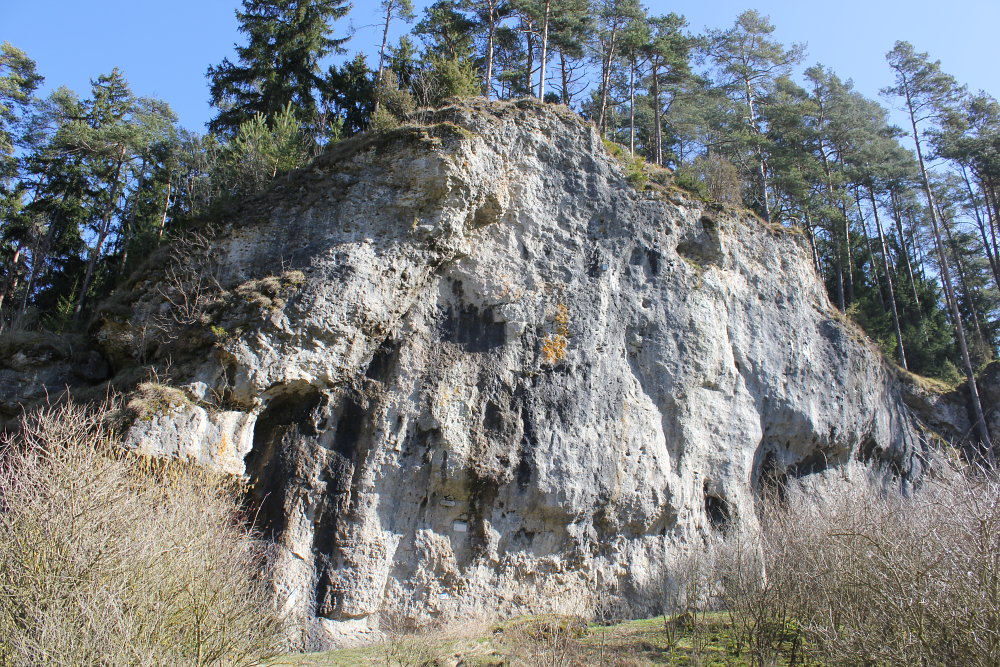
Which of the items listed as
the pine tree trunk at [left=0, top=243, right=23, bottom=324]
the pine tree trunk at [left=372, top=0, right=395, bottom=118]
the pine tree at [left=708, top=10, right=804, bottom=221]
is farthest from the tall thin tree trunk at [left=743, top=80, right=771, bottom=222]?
the pine tree trunk at [left=0, top=243, right=23, bottom=324]

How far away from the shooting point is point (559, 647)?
10.4 meters

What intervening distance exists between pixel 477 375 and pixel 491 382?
0.33 metres

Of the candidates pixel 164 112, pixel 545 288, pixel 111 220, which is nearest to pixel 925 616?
pixel 545 288

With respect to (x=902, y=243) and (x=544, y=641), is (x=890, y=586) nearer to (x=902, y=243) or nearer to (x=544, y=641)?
(x=544, y=641)

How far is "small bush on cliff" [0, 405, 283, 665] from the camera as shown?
259 inches

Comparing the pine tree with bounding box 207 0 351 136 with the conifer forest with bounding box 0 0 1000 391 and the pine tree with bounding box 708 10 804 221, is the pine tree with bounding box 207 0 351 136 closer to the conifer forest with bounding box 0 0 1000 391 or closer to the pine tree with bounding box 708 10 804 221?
the conifer forest with bounding box 0 0 1000 391

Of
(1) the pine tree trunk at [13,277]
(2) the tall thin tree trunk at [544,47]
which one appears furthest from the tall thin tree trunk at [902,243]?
(1) the pine tree trunk at [13,277]

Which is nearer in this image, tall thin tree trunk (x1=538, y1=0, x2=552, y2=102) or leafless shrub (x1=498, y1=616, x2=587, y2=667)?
leafless shrub (x1=498, y1=616, x2=587, y2=667)

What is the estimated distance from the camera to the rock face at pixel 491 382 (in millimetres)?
11570

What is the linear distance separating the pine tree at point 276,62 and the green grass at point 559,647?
15899 millimetres

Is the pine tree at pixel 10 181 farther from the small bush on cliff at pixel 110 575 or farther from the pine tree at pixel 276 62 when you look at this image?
the small bush on cliff at pixel 110 575

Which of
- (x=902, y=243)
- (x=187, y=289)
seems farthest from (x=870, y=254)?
(x=187, y=289)

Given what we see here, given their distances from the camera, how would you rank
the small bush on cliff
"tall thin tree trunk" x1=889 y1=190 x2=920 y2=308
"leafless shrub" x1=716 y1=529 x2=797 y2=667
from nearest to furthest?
1. the small bush on cliff
2. "leafless shrub" x1=716 y1=529 x2=797 y2=667
3. "tall thin tree trunk" x1=889 y1=190 x2=920 y2=308

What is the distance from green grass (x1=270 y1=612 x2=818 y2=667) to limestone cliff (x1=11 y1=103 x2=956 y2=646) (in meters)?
0.67
